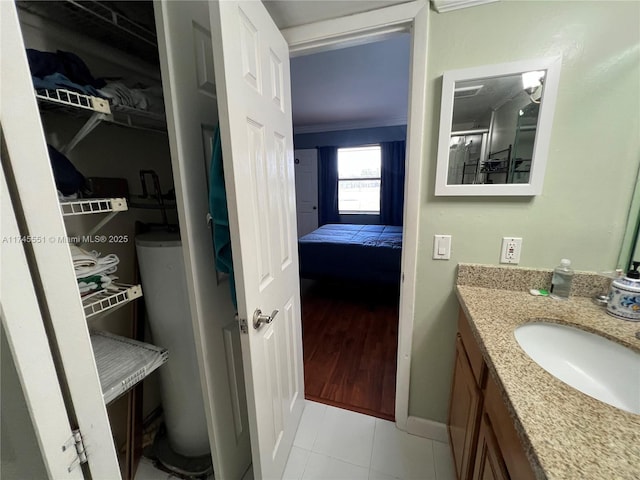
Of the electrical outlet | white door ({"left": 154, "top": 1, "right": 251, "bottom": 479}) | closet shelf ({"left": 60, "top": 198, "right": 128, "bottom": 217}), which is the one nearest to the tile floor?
white door ({"left": 154, "top": 1, "right": 251, "bottom": 479})

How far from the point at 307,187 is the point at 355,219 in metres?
1.21

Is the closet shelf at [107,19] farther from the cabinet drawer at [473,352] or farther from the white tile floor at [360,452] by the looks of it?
the white tile floor at [360,452]

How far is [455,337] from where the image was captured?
1.31 metres

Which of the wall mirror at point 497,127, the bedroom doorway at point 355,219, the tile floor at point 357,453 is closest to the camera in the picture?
the wall mirror at point 497,127

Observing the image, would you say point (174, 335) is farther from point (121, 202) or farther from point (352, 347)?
point (352, 347)

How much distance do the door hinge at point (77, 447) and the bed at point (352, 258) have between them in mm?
2430

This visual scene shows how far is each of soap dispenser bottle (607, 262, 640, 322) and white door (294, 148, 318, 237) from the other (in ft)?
15.4

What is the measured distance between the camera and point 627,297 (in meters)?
0.90

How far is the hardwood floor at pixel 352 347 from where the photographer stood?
67.9 inches

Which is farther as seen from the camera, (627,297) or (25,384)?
(627,297)

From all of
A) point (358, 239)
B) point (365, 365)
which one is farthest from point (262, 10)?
point (358, 239)

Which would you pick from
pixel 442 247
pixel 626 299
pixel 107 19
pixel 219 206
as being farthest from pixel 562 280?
pixel 107 19

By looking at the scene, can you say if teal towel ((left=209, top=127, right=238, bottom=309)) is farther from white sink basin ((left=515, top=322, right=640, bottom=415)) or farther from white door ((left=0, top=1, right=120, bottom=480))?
white sink basin ((left=515, top=322, right=640, bottom=415))

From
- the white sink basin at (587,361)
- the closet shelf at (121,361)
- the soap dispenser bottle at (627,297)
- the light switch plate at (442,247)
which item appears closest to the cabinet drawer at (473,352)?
the white sink basin at (587,361)
